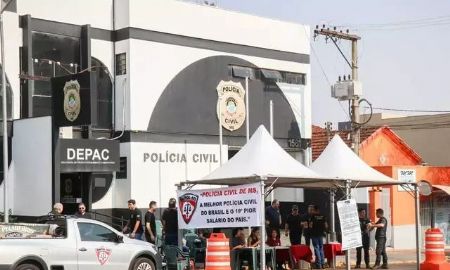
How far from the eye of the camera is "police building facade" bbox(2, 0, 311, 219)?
21891mm

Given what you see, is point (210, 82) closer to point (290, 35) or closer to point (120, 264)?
point (290, 35)

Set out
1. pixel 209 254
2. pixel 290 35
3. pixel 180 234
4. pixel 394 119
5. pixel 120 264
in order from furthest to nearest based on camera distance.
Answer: pixel 394 119 < pixel 290 35 < pixel 180 234 < pixel 120 264 < pixel 209 254

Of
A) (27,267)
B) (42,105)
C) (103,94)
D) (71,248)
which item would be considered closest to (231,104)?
(103,94)

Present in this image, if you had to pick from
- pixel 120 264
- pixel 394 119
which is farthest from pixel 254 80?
pixel 394 119

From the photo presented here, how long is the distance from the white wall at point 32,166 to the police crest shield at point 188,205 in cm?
603

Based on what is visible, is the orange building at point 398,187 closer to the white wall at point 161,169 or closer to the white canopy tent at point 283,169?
the white wall at point 161,169

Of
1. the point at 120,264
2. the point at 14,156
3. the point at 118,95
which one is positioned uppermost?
the point at 118,95

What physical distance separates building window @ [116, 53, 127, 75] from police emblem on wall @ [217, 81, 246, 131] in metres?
4.24

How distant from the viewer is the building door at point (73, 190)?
2400 centimetres

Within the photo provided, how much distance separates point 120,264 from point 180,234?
2533 mm

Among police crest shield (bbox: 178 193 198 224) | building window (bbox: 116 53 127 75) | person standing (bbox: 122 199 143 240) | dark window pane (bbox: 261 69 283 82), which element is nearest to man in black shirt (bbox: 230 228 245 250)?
police crest shield (bbox: 178 193 198 224)

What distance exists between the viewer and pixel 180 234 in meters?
18.0

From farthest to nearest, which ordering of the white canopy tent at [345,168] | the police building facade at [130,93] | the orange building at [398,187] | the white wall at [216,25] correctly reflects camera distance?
the orange building at [398,187] → the white wall at [216,25] → the police building facade at [130,93] → the white canopy tent at [345,168]

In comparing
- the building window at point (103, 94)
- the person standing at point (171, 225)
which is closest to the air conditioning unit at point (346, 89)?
the building window at point (103, 94)
